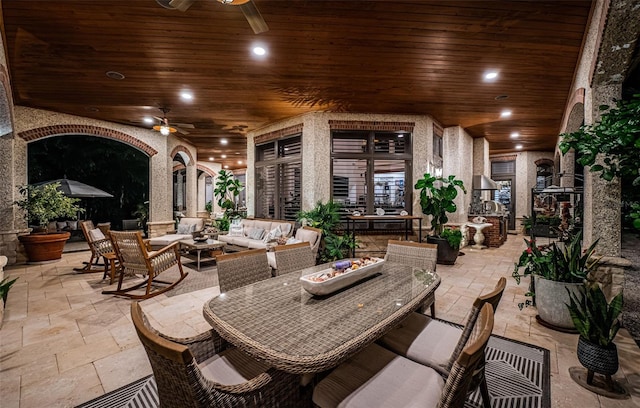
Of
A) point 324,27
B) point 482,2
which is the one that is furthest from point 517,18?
point 324,27

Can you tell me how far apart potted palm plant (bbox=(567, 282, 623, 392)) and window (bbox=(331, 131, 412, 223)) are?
3.95 metres

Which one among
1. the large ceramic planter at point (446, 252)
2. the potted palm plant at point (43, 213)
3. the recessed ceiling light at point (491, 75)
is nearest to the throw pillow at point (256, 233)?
the large ceramic planter at point (446, 252)

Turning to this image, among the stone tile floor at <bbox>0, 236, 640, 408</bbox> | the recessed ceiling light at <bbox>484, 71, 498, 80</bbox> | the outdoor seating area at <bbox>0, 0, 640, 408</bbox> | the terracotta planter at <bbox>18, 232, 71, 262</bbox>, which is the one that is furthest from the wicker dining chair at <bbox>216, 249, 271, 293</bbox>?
the terracotta planter at <bbox>18, 232, 71, 262</bbox>

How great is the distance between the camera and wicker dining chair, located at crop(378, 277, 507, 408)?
1.33 metres

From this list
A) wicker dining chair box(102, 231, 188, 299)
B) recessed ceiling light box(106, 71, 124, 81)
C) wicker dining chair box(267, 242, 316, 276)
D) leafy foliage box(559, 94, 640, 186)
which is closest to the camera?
leafy foliage box(559, 94, 640, 186)

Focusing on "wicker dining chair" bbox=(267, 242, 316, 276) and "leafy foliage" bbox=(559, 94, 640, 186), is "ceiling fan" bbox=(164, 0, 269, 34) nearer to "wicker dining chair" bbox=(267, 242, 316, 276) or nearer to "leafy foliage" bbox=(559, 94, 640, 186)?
A: "wicker dining chair" bbox=(267, 242, 316, 276)

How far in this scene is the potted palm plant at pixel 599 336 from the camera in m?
1.85

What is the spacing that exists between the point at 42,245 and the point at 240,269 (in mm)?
5952

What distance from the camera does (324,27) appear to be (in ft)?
10.0

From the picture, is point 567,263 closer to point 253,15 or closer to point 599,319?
point 599,319

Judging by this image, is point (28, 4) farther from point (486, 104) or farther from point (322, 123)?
point (486, 104)

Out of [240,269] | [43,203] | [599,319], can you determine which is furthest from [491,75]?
[43,203]

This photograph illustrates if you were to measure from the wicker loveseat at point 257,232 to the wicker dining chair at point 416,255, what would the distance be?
294 cm

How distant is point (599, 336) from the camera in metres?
1.91
